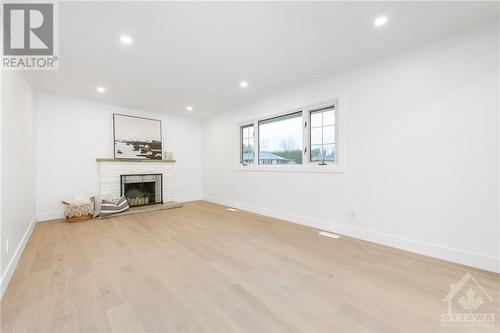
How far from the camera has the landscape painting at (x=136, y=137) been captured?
4.67 metres

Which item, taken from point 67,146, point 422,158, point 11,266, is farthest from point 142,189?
point 422,158

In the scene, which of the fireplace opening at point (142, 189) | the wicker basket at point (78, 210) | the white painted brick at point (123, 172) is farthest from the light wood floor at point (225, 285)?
the fireplace opening at point (142, 189)

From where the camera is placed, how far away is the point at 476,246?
6.86ft

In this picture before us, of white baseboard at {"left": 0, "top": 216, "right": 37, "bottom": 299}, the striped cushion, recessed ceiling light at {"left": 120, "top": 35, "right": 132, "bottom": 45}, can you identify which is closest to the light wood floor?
white baseboard at {"left": 0, "top": 216, "right": 37, "bottom": 299}

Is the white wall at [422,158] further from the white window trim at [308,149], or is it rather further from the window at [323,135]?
the window at [323,135]

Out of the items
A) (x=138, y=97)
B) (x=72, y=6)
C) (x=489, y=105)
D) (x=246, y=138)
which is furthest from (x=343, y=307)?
(x=138, y=97)

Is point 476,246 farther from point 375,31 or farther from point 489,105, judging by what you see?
point 375,31

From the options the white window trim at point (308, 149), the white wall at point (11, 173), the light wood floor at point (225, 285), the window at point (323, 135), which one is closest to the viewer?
the light wood floor at point (225, 285)

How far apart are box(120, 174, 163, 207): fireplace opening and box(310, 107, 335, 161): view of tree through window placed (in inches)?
154

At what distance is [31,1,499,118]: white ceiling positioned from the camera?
182 cm

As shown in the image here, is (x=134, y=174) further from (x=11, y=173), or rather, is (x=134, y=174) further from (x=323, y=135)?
(x=323, y=135)

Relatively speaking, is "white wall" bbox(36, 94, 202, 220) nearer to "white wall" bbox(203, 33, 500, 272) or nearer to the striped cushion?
the striped cushion

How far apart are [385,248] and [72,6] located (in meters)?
4.14

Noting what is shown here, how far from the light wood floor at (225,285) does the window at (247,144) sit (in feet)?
7.31
